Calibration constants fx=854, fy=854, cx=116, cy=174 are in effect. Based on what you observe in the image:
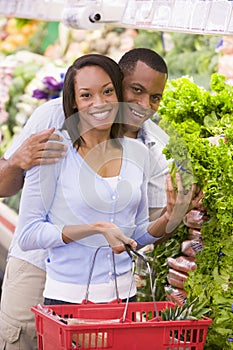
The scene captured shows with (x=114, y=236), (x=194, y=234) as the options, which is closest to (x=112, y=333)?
(x=114, y=236)

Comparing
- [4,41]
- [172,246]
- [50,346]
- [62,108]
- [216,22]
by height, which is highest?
[4,41]

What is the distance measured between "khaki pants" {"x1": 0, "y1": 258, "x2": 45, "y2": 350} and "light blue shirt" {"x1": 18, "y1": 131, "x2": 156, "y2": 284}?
342 mm

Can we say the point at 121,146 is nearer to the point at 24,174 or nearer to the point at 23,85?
the point at 24,174

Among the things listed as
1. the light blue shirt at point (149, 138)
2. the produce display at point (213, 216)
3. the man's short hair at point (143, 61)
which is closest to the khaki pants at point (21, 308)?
the light blue shirt at point (149, 138)

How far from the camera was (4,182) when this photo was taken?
3340 mm

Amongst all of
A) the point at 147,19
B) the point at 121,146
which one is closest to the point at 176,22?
the point at 147,19

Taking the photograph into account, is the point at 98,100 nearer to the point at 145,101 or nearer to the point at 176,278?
the point at 145,101

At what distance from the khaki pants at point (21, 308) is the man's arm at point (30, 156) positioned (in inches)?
14.7

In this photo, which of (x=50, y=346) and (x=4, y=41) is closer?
(x=50, y=346)

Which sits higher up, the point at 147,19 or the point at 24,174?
the point at 147,19

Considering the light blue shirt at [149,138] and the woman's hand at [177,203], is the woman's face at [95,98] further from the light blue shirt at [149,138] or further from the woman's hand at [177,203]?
the woman's hand at [177,203]

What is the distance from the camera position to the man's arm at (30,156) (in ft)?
10.1

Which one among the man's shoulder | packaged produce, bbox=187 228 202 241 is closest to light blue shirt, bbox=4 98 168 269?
the man's shoulder

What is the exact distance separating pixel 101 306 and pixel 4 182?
717mm
